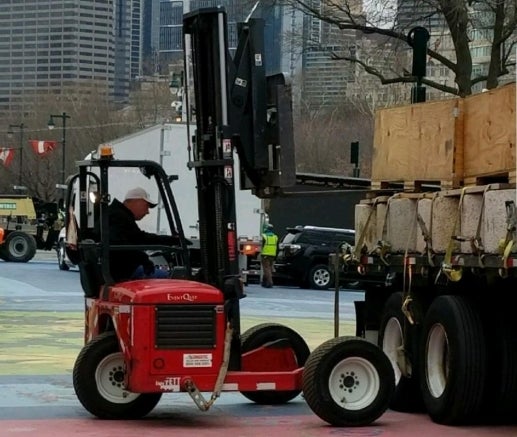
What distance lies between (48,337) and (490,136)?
9.94 m

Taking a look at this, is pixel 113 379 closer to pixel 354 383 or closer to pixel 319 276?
pixel 354 383

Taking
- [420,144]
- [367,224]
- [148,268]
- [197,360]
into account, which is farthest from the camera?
[367,224]

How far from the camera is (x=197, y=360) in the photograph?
10281 mm

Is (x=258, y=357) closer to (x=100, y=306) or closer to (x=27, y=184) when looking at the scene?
(x=100, y=306)

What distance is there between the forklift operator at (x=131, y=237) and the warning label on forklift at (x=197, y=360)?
123 centimetres

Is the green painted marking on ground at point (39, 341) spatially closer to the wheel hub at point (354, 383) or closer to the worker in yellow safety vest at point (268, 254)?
the wheel hub at point (354, 383)

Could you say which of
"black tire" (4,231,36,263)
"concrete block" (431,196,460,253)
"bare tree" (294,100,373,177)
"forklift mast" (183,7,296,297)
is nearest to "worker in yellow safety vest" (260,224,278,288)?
"black tire" (4,231,36,263)

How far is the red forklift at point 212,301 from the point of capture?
10227 mm

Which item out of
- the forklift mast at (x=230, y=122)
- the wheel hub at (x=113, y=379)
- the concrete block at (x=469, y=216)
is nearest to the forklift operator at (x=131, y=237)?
the forklift mast at (x=230, y=122)

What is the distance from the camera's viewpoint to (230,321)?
10531mm

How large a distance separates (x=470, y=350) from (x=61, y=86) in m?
84.3

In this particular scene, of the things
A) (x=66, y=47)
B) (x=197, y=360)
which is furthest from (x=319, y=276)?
(x=66, y=47)

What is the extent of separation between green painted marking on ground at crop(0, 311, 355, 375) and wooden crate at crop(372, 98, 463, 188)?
4.79 m

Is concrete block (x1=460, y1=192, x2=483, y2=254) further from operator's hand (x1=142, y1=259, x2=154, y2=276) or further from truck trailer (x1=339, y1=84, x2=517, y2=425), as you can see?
operator's hand (x1=142, y1=259, x2=154, y2=276)
